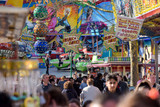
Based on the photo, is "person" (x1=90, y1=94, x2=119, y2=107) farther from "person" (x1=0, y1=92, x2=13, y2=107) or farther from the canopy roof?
the canopy roof

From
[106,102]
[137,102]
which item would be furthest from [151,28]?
[137,102]

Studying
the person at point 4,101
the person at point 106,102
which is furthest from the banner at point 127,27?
the person at point 4,101

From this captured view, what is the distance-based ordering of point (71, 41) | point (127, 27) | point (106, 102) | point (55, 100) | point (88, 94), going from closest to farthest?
point (106, 102)
point (55, 100)
point (88, 94)
point (127, 27)
point (71, 41)

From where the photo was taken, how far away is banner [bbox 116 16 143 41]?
1139cm

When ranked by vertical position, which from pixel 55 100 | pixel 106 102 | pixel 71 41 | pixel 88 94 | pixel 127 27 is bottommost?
pixel 88 94

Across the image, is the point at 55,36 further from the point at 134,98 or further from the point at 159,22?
the point at 134,98

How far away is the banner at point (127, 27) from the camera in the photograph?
1139 cm

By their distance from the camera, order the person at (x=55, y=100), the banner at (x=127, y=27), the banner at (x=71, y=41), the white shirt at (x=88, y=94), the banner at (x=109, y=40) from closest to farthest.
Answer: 1. the person at (x=55, y=100)
2. the white shirt at (x=88, y=94)
3. the banner at (x=127, y=27)
4. the banner at (x=71, y=41)
5. the banner at (x=109, y=40)

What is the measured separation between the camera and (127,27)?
11.5 m

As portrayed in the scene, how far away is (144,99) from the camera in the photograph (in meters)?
1.95

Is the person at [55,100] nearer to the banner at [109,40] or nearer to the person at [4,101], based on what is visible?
the person at [4,101]

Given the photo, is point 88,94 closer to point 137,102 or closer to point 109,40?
point 137,102

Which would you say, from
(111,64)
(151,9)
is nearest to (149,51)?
(111,64)

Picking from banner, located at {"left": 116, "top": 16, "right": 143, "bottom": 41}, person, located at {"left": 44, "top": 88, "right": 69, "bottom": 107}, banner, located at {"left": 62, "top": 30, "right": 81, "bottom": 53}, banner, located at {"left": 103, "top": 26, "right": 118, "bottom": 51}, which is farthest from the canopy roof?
person, located at {"left": 44, "top": 88, "right": 69, "bottom": 107}
